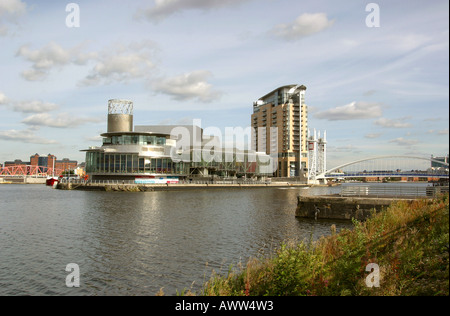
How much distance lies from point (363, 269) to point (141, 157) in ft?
359

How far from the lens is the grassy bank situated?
1142cm

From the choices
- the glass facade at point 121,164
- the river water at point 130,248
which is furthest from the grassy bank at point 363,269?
the glass facade at point 121,164

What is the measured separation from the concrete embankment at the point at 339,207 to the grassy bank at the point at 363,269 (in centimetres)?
1640

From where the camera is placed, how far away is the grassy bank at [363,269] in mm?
11422

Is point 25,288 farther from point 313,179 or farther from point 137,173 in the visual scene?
point 313,179

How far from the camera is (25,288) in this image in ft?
54.2
